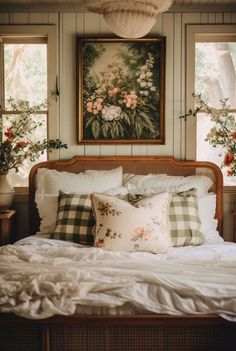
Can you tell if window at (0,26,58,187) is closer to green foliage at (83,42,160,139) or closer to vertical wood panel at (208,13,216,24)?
green foliage at (83,42,160,139)

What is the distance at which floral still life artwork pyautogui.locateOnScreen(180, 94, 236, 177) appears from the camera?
3996mm

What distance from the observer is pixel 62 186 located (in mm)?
3896

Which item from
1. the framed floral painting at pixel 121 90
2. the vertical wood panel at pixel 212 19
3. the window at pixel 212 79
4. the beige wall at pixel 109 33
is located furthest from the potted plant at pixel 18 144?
the vertical wood panel at pixel 212 19

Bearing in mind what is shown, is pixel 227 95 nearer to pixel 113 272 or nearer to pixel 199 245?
pixel 199 245

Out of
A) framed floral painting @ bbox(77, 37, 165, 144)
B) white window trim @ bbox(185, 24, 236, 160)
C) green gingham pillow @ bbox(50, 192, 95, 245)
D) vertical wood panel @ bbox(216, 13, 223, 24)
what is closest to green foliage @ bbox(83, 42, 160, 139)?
framed floral painting @ bbox(77, 37, 165, 144)

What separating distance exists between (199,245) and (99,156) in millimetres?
1349

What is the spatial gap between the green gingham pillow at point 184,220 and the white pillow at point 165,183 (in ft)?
0.82

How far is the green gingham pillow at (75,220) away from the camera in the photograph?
3.43 m

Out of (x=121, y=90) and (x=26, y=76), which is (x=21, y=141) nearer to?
(x=26, y=76)

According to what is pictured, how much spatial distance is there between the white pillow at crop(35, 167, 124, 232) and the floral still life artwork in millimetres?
873

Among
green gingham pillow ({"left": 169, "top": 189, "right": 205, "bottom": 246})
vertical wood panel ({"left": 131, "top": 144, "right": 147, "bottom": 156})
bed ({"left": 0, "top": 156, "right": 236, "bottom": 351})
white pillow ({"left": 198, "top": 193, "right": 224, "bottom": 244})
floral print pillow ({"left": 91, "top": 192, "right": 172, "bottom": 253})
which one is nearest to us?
bed ({"left": 0, "top": 156, "right": 236, "bottom": 351})

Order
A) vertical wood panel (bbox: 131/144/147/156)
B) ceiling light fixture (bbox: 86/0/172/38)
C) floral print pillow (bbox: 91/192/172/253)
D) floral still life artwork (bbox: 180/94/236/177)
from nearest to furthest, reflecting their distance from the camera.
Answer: ceiling light fixture (bbox: 86/0/172/38), floral print pillow (bbox: 91/192/172/253), floral still life artwork (bbox: 180/94/236/177), vertical wood panel (bbox: 131/144/147/156)

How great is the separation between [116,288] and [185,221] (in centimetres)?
123

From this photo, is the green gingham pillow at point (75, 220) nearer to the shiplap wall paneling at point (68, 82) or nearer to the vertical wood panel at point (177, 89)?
Result: the shiplap wall paneling at point (68, 82)
